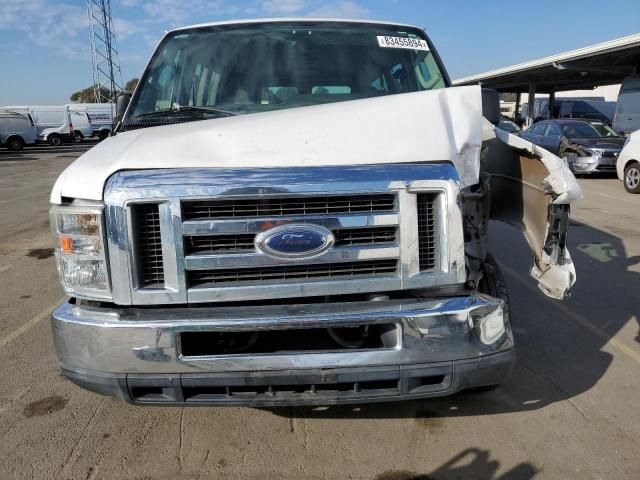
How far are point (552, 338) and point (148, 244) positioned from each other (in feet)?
10.4

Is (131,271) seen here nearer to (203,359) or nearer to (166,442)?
(203,359)

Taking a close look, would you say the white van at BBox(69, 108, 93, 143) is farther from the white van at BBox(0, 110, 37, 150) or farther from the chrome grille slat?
the chrome grille slat

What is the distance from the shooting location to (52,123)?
37.5m

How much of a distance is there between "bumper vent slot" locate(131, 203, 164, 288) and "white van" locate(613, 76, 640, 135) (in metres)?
21.9

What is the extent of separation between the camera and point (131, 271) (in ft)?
7.62

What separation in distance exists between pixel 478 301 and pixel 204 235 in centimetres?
125

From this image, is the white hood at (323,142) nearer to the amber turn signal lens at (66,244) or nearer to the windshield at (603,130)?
the amber turn signal lens at (66,244)

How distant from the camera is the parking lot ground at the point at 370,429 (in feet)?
8.60

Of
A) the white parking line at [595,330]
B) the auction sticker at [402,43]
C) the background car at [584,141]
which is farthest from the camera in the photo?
the background car at [584,141]

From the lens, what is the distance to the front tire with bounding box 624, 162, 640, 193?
11.7 meters

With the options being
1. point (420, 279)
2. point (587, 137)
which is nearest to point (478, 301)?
point (420, 279)

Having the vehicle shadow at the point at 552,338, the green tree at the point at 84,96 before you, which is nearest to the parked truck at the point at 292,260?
the vehicle shadow at the point at 552,338

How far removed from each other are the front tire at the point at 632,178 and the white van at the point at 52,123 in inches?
1429

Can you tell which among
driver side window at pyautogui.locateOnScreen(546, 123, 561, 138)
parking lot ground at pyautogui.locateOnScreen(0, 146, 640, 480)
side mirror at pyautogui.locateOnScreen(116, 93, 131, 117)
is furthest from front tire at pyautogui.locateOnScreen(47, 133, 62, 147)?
side mirror at pyautogui.locateOnScreen(116, 93, 131, 117)
